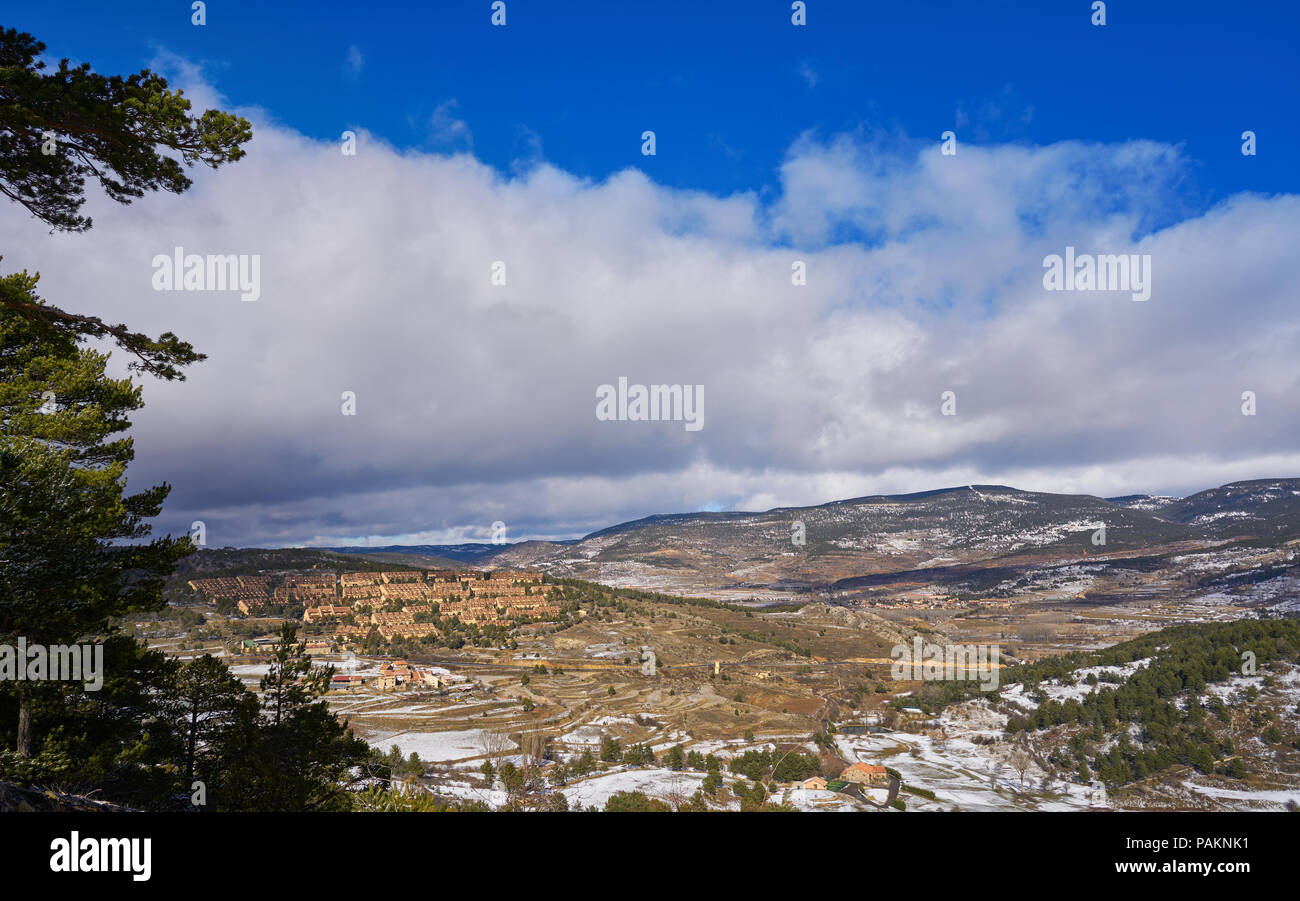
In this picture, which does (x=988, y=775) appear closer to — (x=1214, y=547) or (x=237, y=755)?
(x=237, y=755)

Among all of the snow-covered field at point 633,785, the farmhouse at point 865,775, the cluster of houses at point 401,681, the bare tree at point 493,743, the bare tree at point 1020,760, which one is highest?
Result: the snow-covered field at point 633,785

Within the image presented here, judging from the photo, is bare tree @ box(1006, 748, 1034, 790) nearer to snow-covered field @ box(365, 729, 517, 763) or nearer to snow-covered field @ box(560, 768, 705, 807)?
snow-covered field @ box(560, 768, 705, 807)

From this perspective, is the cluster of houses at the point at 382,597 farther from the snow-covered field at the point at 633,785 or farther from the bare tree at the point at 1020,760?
the bare tree at the point at 1020,760

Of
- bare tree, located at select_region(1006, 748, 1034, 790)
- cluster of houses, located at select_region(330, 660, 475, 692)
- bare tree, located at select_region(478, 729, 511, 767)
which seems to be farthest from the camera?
cluster of houses, located at select_region(330, 660, 475, 692)

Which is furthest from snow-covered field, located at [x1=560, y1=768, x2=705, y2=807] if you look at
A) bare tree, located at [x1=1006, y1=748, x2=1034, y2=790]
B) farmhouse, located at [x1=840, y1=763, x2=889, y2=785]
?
bare tree, located at [x1=1006, y1=748, x2=1034, y2=790]

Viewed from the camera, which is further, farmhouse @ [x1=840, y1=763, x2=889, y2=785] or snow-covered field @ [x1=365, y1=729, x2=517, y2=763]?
snow-covered field @ [x1=365, y1=729, x2=517, y2=763]

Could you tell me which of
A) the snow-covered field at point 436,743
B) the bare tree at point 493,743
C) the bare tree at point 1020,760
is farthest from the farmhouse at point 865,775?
the snow-covered field at point 436,743

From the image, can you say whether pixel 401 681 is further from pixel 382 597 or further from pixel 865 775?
pixel 865 775

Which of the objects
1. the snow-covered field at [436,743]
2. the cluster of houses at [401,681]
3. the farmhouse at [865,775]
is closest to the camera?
the farmhouse at [865,775]

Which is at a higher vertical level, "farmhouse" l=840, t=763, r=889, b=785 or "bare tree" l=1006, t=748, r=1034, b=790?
"farmhouse" l=840, t=763, r=889, b=785

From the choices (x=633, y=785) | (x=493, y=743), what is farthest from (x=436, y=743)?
(x=633, y=785)

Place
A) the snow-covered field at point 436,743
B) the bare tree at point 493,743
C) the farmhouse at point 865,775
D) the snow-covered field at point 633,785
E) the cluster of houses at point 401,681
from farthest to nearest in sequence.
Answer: the cluster of houses at point 401,681 → the bare tree at point 493,743 → the snow-covered field at point 436,743 → the farmhouse at point 865,775 → the snow-covered field at point 633,785
